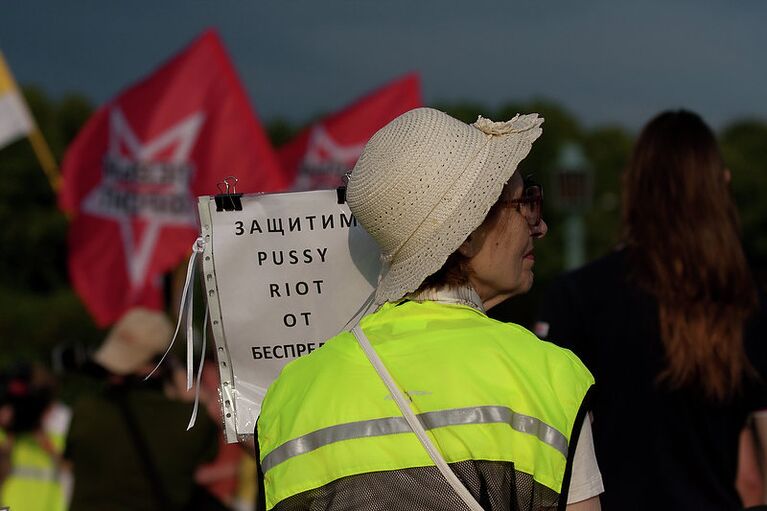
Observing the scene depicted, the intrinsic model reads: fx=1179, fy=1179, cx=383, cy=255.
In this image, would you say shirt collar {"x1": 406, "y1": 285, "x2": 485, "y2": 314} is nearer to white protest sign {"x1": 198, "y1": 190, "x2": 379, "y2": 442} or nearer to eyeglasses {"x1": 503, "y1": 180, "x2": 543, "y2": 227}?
eyeglasses {"x1": 503, "y1": 180, "x2": 543, "y2": 227}

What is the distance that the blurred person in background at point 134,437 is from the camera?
4.84 metres

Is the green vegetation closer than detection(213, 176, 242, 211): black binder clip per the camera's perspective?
No

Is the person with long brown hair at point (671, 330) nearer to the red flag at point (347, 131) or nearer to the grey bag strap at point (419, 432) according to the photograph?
the grey bag strap at point (419, 432)

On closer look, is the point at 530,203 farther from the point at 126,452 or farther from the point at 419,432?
the point at 126,452

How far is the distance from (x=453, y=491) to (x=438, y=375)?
17 cm

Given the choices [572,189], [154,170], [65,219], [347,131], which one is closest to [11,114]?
[154,170]

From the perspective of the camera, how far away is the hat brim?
1.89m

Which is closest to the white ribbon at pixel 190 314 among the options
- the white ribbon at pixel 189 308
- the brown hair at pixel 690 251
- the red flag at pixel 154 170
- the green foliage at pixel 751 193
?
the white ribbon at pixel 189 308

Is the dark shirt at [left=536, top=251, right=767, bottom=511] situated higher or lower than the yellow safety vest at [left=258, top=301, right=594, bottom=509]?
lower

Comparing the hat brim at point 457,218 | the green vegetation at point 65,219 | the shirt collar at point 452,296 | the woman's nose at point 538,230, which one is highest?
the hat brim at point 457,218

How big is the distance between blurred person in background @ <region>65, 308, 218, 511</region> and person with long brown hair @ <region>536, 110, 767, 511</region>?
218 centimetres

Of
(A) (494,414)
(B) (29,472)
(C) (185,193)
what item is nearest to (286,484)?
(A) (494,414)

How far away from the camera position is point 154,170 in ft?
30.2

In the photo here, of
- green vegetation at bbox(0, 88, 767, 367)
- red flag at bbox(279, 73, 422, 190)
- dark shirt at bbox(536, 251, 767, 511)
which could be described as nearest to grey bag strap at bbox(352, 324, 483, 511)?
dark shirt at bbox(536, 251, 767, 511)
